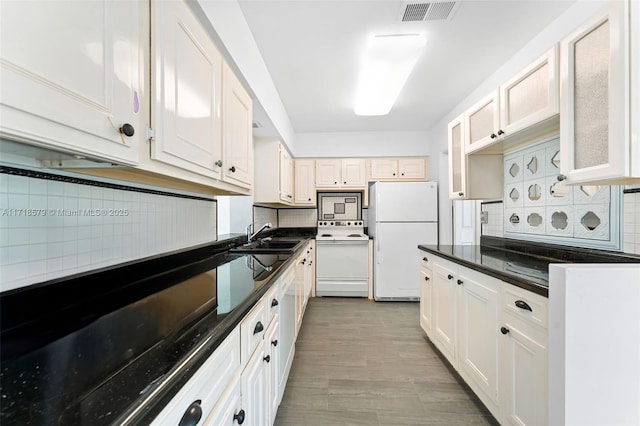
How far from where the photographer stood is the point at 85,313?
2.69 feet

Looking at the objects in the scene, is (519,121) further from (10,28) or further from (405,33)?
(10,28)

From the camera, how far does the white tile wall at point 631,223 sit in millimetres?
1252

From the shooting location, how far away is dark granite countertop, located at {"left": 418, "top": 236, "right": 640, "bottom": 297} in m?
1.20

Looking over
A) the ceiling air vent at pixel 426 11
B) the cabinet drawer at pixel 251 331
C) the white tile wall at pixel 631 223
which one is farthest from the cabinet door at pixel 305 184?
the white tile wall at pixel 631 223

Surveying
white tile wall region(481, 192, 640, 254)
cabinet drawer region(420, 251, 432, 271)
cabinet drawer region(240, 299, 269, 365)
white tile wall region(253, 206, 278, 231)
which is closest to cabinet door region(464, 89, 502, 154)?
white tile wall region(481, 192, 640, 254)

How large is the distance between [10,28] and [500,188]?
279 cm

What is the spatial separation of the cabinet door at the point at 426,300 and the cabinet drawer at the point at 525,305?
3.19 ft

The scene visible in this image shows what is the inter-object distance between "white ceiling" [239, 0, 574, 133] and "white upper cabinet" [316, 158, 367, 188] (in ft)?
3.52

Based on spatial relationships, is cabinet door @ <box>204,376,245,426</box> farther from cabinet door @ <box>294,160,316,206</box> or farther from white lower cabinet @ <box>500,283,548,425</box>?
cabinet door @ <box>294,160,316,206</box>

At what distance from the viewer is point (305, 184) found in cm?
392

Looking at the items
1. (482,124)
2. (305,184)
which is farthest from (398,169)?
(482,124)

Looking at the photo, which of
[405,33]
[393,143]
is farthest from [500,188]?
[393,143]

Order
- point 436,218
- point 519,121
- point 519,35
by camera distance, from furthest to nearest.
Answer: point 436,218
point 519,35
point 519,121

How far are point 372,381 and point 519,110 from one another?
6.74 ft
